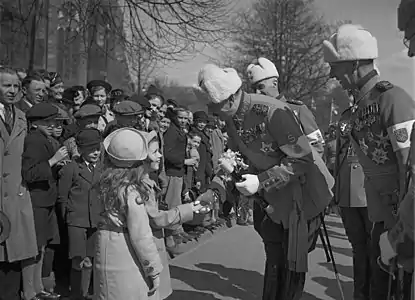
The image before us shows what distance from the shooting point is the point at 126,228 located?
3314 millimetres

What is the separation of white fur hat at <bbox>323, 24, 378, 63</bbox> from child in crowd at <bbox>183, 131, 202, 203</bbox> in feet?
15.6

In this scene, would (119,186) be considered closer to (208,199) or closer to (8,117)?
(208,199)

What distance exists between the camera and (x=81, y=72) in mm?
23547

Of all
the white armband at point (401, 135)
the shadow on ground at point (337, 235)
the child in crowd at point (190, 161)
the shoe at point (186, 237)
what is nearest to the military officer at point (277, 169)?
the white armband at point (401, 135)

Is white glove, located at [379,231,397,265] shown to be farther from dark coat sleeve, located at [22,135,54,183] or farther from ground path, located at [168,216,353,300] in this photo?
dark coat sleeve, located at [22,135,54,183]

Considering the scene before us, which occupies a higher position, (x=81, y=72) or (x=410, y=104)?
(x=81, y=72)

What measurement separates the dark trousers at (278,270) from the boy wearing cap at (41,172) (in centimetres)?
190

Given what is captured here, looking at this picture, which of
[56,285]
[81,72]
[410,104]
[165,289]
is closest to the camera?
[410,104]

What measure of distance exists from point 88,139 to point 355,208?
90.6 inches

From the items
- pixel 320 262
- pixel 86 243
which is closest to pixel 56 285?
pixel 86 243

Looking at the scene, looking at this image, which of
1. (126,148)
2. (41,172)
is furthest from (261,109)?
(41,172)

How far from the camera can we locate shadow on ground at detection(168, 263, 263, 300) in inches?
207

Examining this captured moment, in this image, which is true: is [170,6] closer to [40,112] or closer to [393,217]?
[40,112]

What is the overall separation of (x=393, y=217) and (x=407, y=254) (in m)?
1.05
